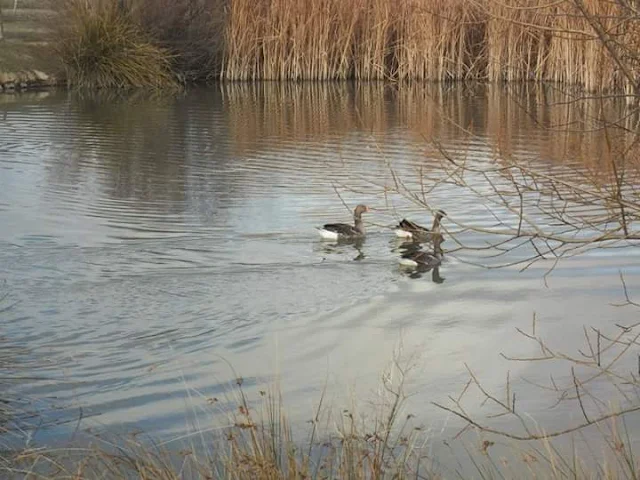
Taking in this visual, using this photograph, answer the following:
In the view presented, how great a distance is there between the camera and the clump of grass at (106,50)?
85.6 feet

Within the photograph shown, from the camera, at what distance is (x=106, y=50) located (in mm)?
26344

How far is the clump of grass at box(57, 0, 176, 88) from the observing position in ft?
85.6

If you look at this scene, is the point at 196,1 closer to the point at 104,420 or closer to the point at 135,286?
the point at 135,286

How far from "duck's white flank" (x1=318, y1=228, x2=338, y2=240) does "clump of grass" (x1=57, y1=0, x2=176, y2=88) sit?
16175 millimetres

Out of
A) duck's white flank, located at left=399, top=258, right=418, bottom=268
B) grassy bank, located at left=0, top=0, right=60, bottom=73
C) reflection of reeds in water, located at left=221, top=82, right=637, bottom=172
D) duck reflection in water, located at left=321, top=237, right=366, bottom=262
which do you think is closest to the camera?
duck's white flank, located at left=399, top=258, right=418, bottom=268

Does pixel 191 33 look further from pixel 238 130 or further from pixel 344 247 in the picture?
pixel 344 247

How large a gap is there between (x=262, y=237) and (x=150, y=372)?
405cm

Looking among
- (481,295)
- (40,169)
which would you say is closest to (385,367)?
(481,295)

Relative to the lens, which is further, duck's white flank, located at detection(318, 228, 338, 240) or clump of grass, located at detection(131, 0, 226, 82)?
clump of grass, located at detection(131, 0, 226, 82)

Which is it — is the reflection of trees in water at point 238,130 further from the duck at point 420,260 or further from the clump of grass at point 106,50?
the clump of grass at point 106,50

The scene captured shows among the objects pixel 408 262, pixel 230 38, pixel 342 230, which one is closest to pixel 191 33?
pixel 230 38

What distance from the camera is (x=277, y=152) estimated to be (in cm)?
1684

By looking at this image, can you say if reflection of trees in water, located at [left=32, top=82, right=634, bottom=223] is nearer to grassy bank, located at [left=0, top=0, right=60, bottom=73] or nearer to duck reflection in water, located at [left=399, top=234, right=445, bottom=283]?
duck reflection in water, located at [left=399, top=234, right=445, bottom=283]

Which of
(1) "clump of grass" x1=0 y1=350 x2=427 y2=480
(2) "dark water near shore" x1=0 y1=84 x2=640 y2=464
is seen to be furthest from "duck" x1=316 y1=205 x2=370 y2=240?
(1) "clump of grass" x1=0 y1=350 x2=427 y2=480
